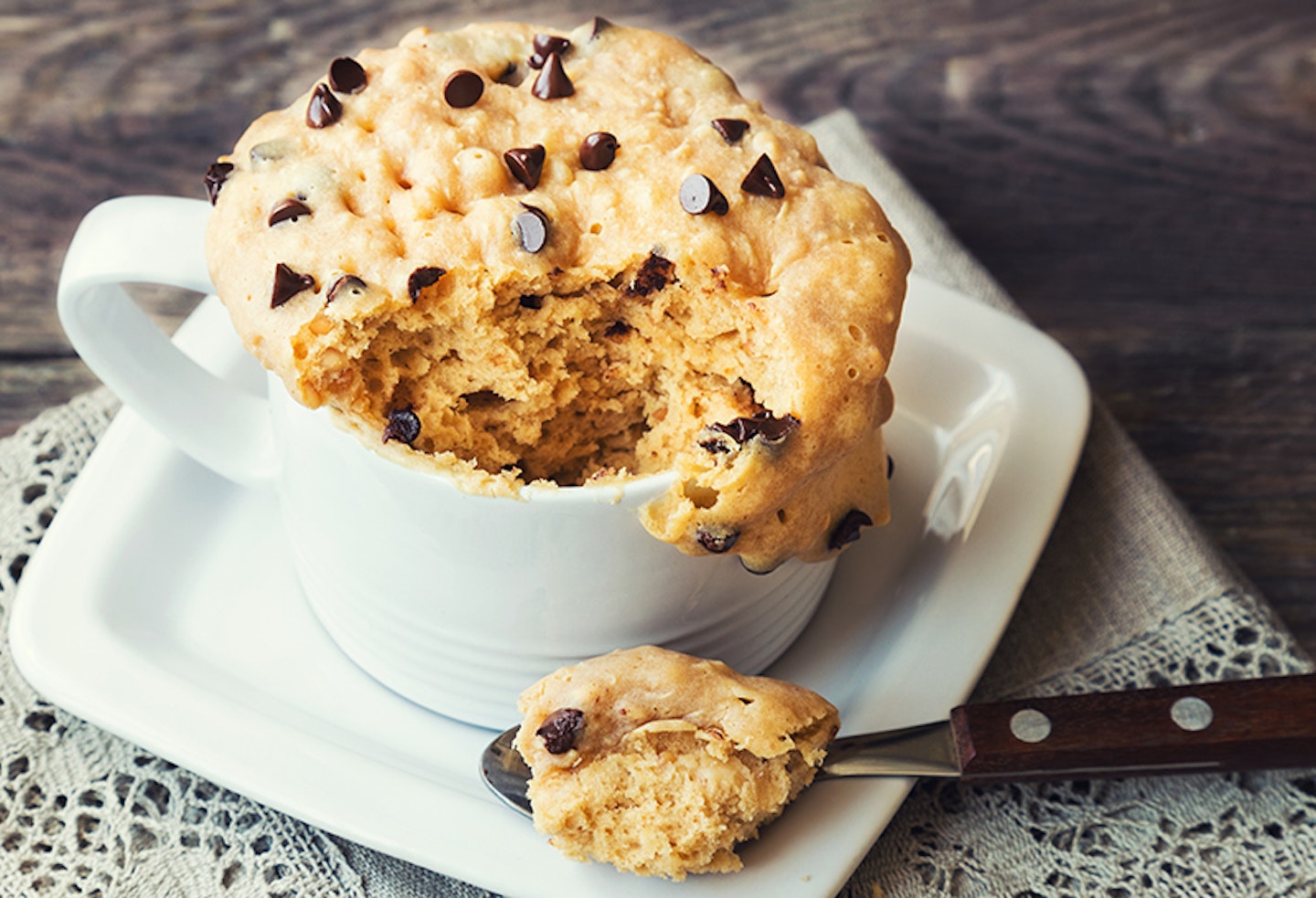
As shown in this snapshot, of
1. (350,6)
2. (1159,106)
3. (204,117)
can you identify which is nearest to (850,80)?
(1159,106)

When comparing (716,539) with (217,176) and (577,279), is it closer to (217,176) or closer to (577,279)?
(577,279)

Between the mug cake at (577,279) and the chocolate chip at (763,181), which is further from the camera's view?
the chocolate chip at (763,181)

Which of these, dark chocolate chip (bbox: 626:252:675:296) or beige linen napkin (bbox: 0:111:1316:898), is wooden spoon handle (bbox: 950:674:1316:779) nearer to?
beige linen napkin (bbox: 0:111:1316:898)

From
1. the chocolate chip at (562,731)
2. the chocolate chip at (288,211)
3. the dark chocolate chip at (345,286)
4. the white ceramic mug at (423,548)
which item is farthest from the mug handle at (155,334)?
the chocolate chip at (562,731)

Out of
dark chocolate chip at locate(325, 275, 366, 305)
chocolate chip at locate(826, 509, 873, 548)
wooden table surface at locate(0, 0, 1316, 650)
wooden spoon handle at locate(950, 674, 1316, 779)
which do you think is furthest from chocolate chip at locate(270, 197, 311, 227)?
wooden table surface at locate(0, 0, 1316, 650)

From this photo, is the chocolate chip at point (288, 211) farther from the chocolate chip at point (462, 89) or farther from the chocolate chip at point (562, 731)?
the chocolate chip at point (562, 731)

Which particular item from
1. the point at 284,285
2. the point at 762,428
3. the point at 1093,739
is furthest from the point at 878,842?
the point at 284,285
